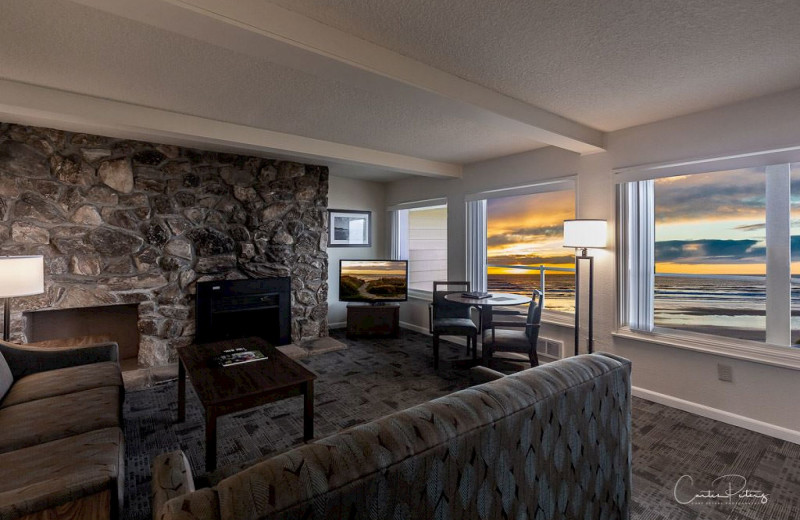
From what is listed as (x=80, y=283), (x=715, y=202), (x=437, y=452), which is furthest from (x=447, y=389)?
(x=80, y=283)

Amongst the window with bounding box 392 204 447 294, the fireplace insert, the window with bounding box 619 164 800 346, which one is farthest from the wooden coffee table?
the window with bounding box 392 204 447 294

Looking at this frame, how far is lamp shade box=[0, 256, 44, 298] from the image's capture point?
93.8 inches

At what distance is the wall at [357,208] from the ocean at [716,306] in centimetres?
387

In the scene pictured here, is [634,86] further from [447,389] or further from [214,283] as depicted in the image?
[214,283]

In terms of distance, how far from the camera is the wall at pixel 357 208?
555cm

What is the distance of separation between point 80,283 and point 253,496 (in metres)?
3.68

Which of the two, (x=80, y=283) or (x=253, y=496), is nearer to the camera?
(x=253, y=496)

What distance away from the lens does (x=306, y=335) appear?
471 cm

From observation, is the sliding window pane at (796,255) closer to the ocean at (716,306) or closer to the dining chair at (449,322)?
the ocean at (716,306)

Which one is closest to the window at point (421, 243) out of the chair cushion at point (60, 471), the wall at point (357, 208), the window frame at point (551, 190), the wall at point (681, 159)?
the wall at point (357, 208)

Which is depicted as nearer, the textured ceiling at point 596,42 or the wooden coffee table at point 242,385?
the textured ceiling at point 596,42

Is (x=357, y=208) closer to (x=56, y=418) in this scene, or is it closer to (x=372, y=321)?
(x=372, y=321)

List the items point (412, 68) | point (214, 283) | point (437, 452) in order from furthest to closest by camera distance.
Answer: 1. point (214, 283)
2. point (412, 68)
3. point (437, 452)

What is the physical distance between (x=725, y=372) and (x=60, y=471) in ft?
12.9
